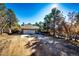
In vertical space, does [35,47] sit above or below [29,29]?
below

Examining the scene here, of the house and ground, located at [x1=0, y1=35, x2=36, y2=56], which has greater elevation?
the house

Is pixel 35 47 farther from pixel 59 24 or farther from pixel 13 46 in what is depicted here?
pixel 59 24

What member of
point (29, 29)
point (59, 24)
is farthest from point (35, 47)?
point (59, 24)

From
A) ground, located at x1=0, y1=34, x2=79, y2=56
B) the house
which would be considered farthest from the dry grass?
the house

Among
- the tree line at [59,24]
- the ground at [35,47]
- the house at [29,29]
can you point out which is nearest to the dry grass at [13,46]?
the ground at [35,47]

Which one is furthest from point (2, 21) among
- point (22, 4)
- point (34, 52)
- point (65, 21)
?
point (65, 21)

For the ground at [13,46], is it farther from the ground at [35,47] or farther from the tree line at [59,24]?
the tree line at [59,24]

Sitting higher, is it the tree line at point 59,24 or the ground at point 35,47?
the tree line at point 59,24

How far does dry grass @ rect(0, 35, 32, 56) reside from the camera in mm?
3766

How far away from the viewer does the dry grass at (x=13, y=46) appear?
12.4ft

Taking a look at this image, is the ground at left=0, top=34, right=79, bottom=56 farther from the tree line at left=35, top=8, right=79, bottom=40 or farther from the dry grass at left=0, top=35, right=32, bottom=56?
the tree line at left=35, top=8, right=79, bottom=40

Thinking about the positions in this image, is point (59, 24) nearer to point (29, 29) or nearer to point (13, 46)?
point (29, 29)

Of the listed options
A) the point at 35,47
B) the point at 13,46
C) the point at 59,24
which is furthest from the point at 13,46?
the point at 59,24

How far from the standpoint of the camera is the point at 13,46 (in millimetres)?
3793
